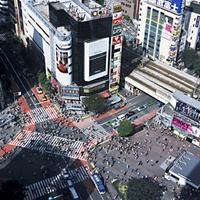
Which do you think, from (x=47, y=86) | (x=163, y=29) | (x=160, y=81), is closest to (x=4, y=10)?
(x=47, y=86)

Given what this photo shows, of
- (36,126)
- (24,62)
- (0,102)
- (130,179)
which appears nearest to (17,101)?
(0,102)

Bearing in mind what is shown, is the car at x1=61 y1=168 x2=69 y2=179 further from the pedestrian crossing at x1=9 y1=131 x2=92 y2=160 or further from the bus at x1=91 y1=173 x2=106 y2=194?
the bus at x1=91 y1=173 x2=106 y2=194

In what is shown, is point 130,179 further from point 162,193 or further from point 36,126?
point 36,126

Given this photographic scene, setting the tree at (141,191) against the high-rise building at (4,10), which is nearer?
the tree at (141,191)

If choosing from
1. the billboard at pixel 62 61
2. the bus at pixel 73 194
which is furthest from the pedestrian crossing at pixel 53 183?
the billboard at pixel 62 61

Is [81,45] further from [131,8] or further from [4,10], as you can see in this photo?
[4,10]

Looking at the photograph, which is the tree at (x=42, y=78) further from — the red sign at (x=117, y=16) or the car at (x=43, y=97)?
the red sign at (x=117, y=16)

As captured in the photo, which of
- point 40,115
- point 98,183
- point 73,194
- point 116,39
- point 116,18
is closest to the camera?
point 73,194
